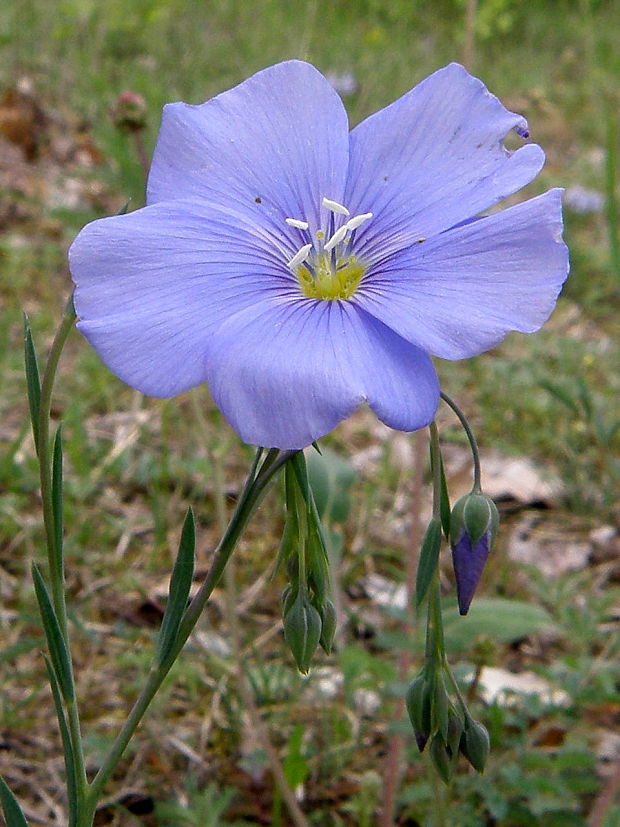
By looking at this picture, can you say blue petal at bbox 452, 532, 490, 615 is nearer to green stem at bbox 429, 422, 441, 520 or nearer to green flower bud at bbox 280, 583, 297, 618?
green stem at bbox 429, 422, 441, 520

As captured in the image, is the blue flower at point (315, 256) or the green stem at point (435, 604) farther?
the green stem at point (435, 604)

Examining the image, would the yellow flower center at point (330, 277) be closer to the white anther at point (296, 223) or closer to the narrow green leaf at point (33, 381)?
the white anther at point (296, 223)

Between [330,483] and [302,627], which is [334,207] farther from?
[330,483]

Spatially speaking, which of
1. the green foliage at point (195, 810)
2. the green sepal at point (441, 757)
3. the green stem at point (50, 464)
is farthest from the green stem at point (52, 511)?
the green foliage at point (195, 810)

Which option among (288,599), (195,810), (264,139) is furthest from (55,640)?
(195,810)

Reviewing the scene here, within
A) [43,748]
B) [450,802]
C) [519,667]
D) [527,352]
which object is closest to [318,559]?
[450,802]

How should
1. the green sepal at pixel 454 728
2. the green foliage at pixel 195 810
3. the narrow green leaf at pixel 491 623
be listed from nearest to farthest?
the green sepal at pixel 454 728
the green foliage at pixel 195 810
the narrow green leaf at pixel 491 623

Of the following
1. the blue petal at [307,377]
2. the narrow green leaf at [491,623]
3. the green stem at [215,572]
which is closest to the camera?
the blue petal at [307,377]

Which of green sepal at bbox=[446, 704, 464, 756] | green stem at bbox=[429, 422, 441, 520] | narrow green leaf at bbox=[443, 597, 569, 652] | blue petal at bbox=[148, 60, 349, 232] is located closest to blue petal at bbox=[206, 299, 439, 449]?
green stem at bbox=[429, 422, 441, 520]
